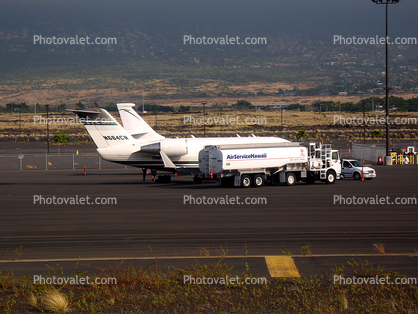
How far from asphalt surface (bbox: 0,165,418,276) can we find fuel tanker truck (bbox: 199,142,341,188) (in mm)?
2977

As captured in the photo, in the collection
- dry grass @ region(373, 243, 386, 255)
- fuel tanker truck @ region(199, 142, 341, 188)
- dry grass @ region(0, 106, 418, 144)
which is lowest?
dry grass @ region(373, 243, 386, 255)

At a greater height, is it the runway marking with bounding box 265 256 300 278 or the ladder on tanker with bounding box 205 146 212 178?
the ladder on tanker with bounding box 205 146 212 178

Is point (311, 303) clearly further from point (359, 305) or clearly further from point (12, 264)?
point (12, 264)

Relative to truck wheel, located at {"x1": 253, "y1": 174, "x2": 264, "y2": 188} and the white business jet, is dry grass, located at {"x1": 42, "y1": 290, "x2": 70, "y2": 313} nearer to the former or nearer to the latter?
truck wheel, located at {"x1": 253, "y1": 174, "x2": 264, "y2": 188}

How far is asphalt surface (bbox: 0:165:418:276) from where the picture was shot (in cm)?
1323

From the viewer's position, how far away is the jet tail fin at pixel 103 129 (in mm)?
37594

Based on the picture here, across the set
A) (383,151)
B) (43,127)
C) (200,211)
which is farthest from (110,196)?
(43,127)

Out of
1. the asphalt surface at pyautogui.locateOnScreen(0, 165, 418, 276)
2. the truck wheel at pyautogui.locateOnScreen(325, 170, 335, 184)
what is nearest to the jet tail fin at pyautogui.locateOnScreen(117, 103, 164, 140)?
the asphalt surface at pyautogui.locateOnScreen(0, 165, 418, 276)

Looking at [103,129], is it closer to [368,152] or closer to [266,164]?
[266,164]

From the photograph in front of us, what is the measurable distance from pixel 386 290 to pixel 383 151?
47887mm

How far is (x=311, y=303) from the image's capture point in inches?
366

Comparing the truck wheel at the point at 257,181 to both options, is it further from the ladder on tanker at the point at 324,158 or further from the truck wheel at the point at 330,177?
the truck wheel at the point at 330,177

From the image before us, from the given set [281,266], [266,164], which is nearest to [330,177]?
[266,164]

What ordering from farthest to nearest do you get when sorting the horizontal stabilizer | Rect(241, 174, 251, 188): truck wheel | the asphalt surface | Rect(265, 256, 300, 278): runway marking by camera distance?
the horizontal stabilizer, Rect(241, 174, 251, 188): truck wheel, the asphalt surface, Rect(265, 256, 300, 278): runway marking
